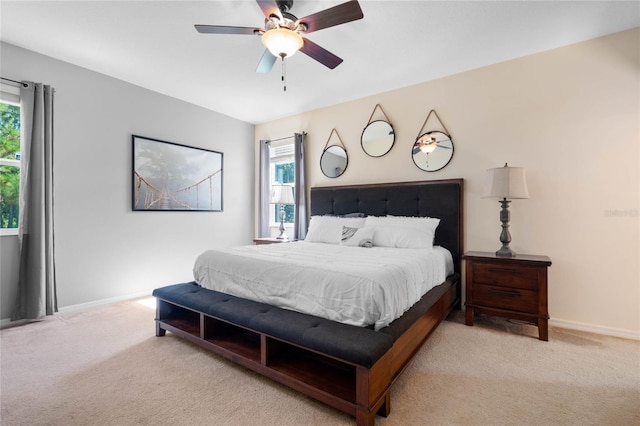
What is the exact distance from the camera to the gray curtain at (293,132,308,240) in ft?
15.0

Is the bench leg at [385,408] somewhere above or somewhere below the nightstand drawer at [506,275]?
below

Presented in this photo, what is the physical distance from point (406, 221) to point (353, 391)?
2.09 m

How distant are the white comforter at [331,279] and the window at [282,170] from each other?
2.35 meters

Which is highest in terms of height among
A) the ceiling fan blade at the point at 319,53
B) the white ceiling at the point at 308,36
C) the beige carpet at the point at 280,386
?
the white ceiling at the point at 308,36

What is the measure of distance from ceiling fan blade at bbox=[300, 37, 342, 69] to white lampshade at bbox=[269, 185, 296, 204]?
226 cm

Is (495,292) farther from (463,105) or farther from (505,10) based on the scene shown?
(505,10)

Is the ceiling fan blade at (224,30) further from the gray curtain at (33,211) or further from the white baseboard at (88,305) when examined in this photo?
the white baseboard at (88,305)

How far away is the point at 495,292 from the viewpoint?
2701mm

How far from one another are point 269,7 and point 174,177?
2935mm

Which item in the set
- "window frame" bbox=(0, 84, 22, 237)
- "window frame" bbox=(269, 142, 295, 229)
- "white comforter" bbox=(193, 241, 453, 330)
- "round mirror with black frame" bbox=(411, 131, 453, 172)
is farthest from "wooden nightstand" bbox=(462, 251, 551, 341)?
"window frame" bbox=(0, 84, 22, 237)

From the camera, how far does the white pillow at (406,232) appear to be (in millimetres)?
3051

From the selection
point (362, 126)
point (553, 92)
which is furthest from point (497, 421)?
point (362, 126)

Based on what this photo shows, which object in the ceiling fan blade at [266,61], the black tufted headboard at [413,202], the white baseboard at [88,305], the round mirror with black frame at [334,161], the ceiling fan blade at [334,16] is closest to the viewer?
the ceiling fan blade at [334,16]

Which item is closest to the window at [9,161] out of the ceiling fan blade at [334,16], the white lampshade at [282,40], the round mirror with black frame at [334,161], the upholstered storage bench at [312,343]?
the upholstered storage bench at [312,343]
